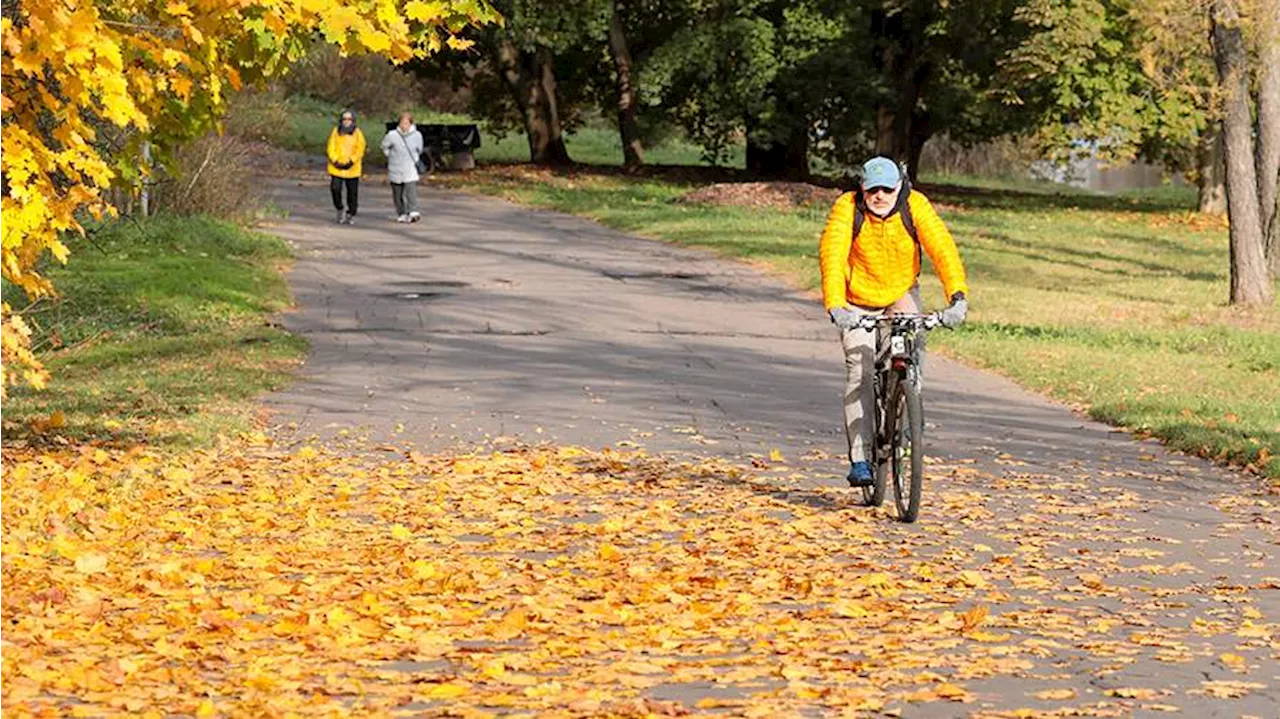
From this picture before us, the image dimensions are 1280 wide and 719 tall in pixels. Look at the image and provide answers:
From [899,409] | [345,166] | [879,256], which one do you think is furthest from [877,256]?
[345,166]

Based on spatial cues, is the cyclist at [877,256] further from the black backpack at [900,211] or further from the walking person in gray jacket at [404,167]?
the walking person in gray jacket at [404,167]

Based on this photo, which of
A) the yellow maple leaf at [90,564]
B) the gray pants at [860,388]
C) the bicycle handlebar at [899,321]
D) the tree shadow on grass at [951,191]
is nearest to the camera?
the yellow maple leaf at [90,564]

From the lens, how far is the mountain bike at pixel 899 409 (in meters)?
12.1

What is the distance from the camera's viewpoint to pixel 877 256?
12352mm

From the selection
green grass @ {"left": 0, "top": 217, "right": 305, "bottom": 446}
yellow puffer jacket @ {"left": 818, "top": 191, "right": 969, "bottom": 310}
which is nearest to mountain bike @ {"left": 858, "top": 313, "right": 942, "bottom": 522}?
yellow puffer jacket @ {"left": 818, "top": 191, "right": 969, "bottom": 310}

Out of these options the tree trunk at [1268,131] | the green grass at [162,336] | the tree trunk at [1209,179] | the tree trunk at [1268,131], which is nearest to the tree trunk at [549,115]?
the tree trunk at [1209,179]

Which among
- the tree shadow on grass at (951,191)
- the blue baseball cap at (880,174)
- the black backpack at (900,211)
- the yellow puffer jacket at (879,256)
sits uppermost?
the blue baseball cap at (880,174)

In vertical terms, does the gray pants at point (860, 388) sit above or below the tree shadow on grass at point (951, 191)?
above

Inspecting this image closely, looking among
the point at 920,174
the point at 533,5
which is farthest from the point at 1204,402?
the point at 920,174

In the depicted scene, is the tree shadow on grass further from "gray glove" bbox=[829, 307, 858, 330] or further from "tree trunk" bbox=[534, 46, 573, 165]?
"gray glove" bbox=[829, 307, 858, 330]

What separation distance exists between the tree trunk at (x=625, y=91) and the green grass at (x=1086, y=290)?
3001 mm

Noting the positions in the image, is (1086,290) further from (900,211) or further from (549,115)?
(549,115)

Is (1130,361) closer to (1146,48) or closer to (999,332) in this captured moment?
(999,332)

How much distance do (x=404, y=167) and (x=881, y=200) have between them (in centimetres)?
2478
